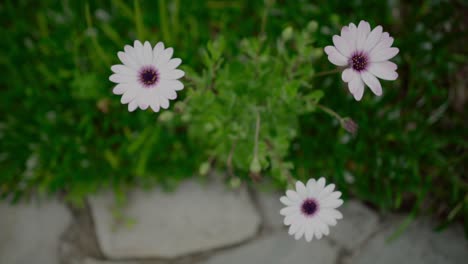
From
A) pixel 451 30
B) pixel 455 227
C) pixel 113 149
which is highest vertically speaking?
→ pixel 451 30

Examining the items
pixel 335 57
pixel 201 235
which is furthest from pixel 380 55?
pixel 201 235

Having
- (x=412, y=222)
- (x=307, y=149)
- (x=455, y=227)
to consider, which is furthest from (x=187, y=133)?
(x=455, y=227)

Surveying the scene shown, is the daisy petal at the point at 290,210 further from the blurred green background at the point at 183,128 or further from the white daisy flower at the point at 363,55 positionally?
the blurred green background at the point at 183,128

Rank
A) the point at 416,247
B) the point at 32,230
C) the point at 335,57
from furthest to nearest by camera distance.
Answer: the point at 32,230 → the point at 416,247 → the point at 335,57

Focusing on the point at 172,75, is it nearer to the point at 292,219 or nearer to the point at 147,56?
the point at 147,56

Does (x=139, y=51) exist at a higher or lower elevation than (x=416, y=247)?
higher

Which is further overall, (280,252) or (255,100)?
(280,252)

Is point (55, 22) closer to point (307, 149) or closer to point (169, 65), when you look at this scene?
point (169, 65)

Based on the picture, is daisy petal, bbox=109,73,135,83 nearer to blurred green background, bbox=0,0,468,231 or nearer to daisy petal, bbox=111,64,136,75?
daisy petal, bbox=111,64,136,75

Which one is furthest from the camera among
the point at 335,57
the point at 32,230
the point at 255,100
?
the point at 32,230
